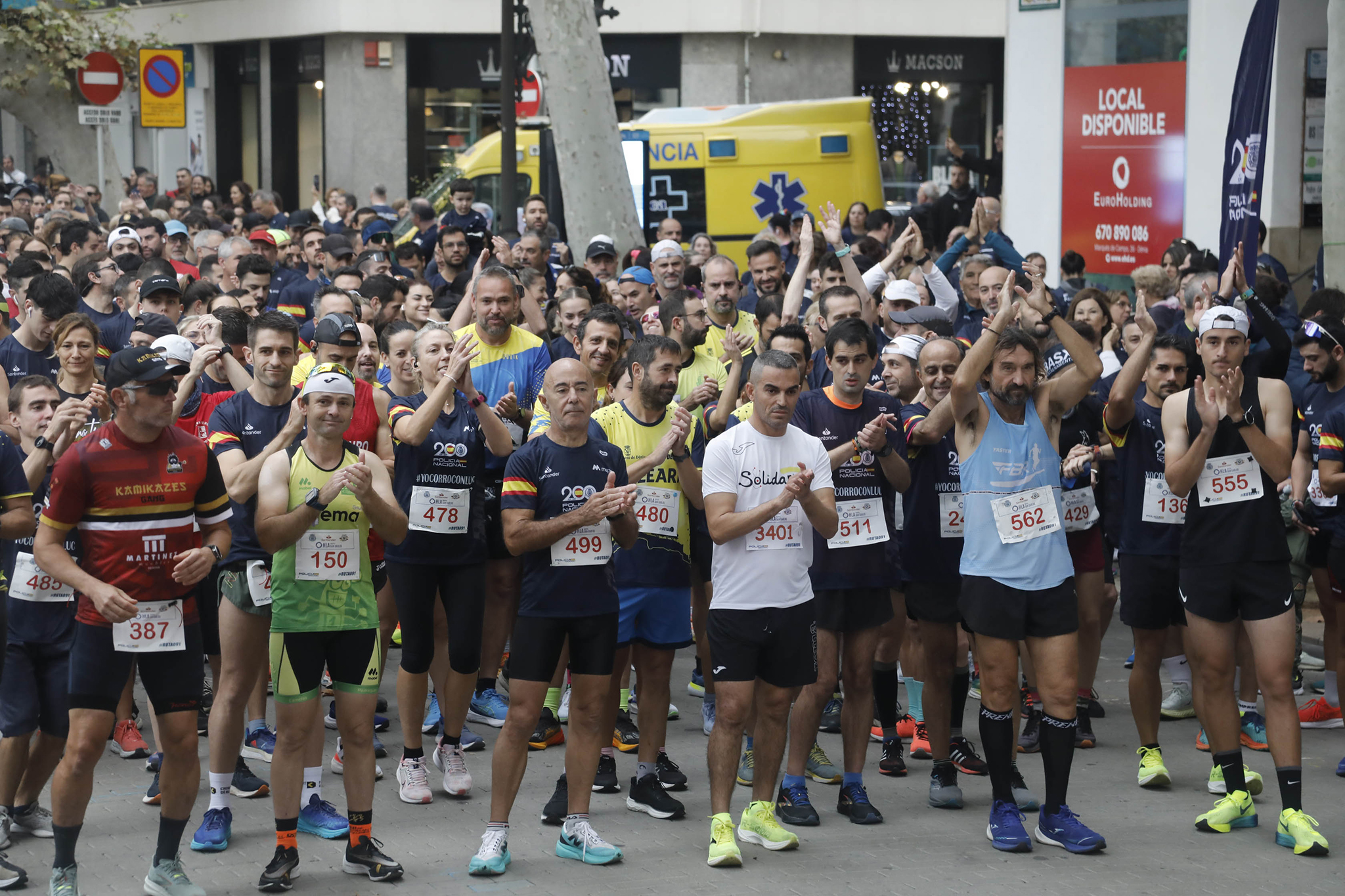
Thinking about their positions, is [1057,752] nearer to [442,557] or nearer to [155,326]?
[442,557]

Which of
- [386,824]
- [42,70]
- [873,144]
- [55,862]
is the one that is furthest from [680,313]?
[42,70]

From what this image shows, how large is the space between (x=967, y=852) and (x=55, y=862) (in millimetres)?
3601

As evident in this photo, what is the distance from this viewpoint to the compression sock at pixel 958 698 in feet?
24.2

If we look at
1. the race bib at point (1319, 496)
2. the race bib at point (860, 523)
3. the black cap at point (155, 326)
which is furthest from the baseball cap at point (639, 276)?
the race bib at point (1319, 496)

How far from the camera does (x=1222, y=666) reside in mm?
6578

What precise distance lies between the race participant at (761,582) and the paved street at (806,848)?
32 centimetres

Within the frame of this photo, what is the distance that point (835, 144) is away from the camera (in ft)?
64.1

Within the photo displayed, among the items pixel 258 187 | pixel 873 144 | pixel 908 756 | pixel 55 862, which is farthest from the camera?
pixel 258 187

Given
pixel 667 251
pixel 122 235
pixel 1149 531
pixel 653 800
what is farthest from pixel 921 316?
pixel 122 235

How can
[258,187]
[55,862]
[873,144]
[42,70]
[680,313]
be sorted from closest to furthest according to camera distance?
[55,862] → [680,313] → [873,144] → [42,70] → [258,187]

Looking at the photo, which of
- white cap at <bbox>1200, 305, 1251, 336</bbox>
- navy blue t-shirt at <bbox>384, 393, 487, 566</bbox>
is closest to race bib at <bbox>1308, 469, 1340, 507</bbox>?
white cap at <bbox>1200, 305, 1251, 336</bbox>

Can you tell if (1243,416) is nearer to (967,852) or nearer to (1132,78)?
(967,852)

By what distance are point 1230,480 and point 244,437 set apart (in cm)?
427

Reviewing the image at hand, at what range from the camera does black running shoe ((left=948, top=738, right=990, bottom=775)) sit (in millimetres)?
7492
